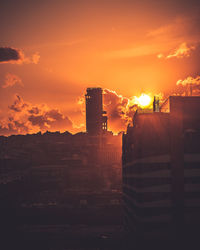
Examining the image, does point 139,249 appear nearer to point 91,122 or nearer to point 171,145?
point 171,145

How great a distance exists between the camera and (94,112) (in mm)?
61281

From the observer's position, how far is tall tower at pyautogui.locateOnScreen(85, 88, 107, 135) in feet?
202

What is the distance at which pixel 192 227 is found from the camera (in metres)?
10.6

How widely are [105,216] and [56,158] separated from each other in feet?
120

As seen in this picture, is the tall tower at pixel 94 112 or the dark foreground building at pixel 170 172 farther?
the tall tower at pixel 94 112

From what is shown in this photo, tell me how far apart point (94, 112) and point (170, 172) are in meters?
51.0

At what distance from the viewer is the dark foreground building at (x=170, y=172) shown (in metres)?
10.6

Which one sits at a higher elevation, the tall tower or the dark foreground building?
the tall tower

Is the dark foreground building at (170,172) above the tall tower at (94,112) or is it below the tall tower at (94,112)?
below

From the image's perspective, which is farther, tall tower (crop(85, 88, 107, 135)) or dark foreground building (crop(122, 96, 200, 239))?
tall tower (crop(85, 88, 107, 135))

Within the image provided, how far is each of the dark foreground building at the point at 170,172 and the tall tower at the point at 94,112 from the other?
5047cm

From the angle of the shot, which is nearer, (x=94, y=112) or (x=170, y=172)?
(x=170, y=172)

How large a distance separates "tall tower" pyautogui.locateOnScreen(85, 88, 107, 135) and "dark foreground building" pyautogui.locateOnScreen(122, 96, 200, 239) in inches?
1987

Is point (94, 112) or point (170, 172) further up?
point (94, 112)
